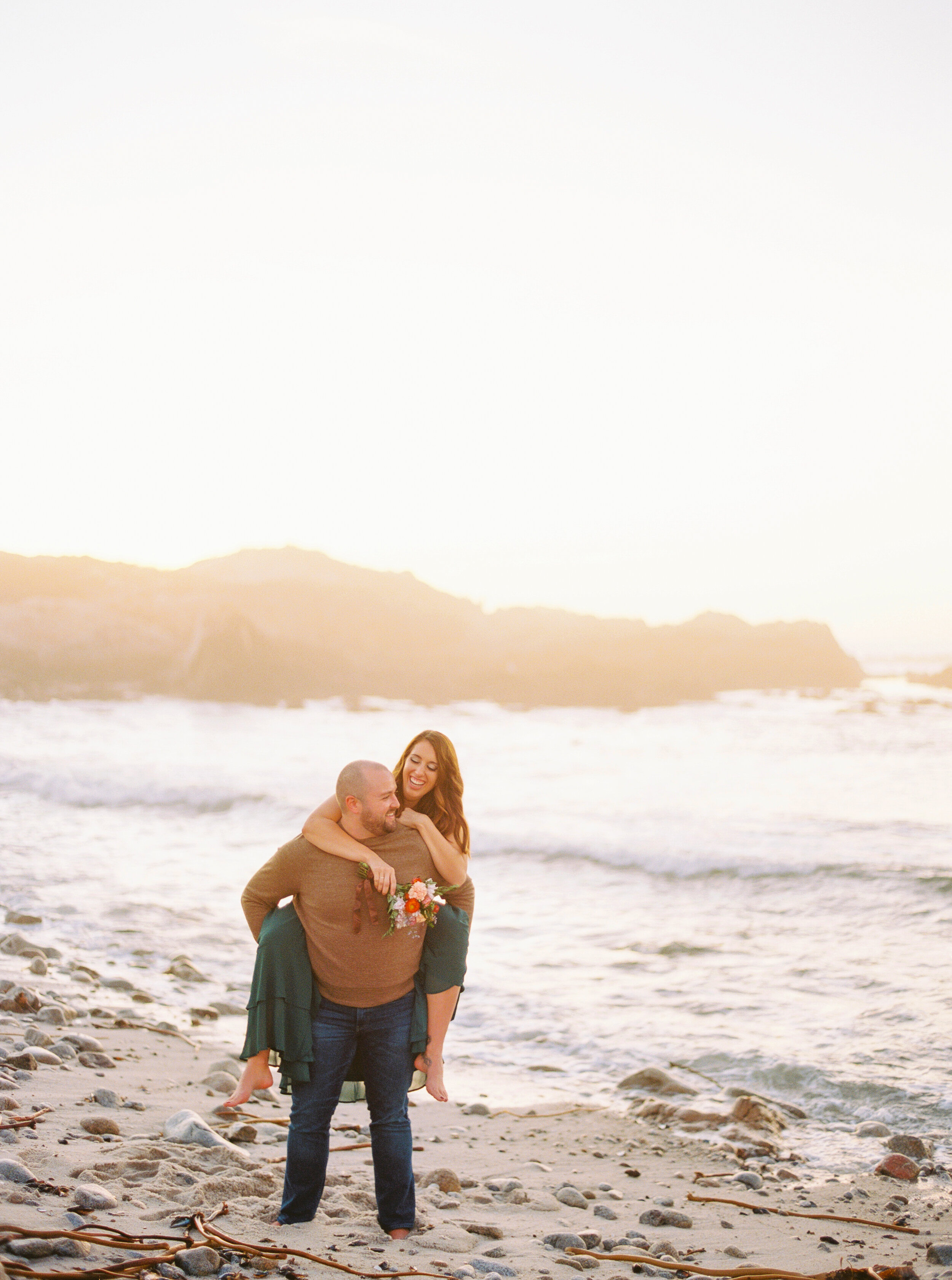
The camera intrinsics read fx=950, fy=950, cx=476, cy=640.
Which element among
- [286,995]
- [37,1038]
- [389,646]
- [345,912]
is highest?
[389,646]

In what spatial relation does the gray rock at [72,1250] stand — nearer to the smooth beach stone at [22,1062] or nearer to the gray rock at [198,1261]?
the gray rock at [198,1261]

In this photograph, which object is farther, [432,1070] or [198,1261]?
[432,1070]

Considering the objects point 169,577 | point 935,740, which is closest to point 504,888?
point 935,740

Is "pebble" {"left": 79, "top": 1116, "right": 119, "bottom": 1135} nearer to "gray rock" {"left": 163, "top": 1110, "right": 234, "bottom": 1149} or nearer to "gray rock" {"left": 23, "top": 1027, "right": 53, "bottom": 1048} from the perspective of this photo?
"gray rock" {"left": 163, "top": 1110, "right": 234, "bottom": 1149}

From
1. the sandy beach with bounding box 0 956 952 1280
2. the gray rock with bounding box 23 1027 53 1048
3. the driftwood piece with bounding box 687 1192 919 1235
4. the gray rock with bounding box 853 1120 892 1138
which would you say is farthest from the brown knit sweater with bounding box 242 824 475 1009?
the gray rock with bounding box 853 1120 892 1138

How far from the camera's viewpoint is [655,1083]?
5145mm

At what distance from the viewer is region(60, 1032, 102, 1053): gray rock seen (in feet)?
15.3

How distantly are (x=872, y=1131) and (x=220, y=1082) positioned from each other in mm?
3103

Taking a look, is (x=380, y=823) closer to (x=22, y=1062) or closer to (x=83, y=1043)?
(x=22, y=1062)

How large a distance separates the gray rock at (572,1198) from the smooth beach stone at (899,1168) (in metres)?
1.38

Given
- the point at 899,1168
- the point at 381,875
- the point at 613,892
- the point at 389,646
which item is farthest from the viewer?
the point at 389,646

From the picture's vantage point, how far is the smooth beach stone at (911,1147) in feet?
13.8

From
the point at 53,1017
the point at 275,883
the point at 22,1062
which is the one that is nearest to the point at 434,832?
the point at 275,883

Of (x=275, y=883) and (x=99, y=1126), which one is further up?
(x=275, y=883)
